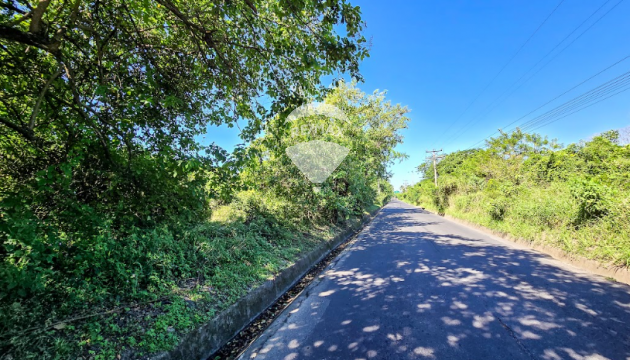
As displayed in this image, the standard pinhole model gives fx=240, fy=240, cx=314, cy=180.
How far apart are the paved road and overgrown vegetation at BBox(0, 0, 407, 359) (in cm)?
124

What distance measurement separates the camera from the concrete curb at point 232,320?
2586mm

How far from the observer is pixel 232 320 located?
3.33 metres

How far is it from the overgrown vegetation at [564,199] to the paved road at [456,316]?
38.7 inches

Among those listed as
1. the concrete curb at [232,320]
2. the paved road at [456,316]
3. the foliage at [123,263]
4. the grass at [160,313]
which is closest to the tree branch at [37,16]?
the foliage at [123,263]

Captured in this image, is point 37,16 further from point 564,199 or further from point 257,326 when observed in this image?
point 564,199

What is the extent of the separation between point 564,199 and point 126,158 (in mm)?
10535

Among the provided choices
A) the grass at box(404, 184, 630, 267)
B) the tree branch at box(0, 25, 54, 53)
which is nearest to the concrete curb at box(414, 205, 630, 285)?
the grass at box(404, 184, 630, 267)

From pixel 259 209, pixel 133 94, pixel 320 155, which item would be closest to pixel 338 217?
pixel 320 155

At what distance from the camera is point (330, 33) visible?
347 centimetres

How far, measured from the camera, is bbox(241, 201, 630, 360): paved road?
2.54 m

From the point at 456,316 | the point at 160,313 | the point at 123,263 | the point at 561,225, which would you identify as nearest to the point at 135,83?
the point at 123,263

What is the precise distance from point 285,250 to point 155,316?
11.7ft

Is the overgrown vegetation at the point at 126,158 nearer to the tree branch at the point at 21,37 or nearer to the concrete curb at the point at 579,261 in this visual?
the tree branch at the point at 21,37

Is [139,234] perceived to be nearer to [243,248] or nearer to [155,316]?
[155,316]
